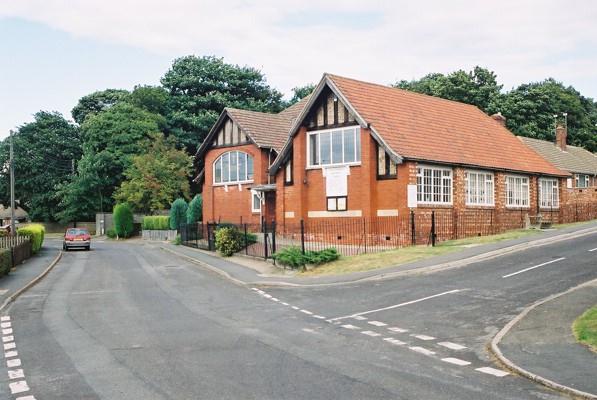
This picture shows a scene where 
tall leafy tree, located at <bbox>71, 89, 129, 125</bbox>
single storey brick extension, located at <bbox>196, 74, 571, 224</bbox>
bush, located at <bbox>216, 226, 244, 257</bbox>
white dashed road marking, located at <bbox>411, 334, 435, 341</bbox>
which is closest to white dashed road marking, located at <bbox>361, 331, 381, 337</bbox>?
white dashed road marking, located at <bbox>411, 334, 435, 341</bbox>

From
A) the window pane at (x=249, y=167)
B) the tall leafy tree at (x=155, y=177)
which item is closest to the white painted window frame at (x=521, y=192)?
the window pane at (x=249, y=167)

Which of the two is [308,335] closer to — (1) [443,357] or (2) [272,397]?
(1) [443,357]

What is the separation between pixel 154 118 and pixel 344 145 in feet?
128

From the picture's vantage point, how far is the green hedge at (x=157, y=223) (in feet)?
180

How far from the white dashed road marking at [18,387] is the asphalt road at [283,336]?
7 cm

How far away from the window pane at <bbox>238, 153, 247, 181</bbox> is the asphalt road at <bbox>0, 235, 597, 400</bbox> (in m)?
22.6

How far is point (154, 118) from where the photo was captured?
68.2m

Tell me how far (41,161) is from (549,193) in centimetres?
5546

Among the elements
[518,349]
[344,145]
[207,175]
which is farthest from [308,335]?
[207,175]

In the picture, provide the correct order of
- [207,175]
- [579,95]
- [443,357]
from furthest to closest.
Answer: [579,95] < [207,175] < [443,357]

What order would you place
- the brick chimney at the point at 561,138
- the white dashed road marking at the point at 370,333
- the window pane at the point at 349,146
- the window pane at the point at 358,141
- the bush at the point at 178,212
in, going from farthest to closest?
the brick chimney at the point at 561,138 < the bush at the point at 178,212 < the window pane at the point at 349,146 < the window pane at the point at 358,141 < the white dashed road marking at the point at 370,333

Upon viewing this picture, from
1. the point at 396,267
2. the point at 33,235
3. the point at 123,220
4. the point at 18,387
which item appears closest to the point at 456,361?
the point at 18,387

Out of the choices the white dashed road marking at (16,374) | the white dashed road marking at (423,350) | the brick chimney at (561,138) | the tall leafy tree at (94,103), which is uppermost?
the tall leafy tree at (94,103)

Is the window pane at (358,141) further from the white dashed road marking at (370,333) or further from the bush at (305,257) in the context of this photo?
the white dashed road marking at (370,333)
